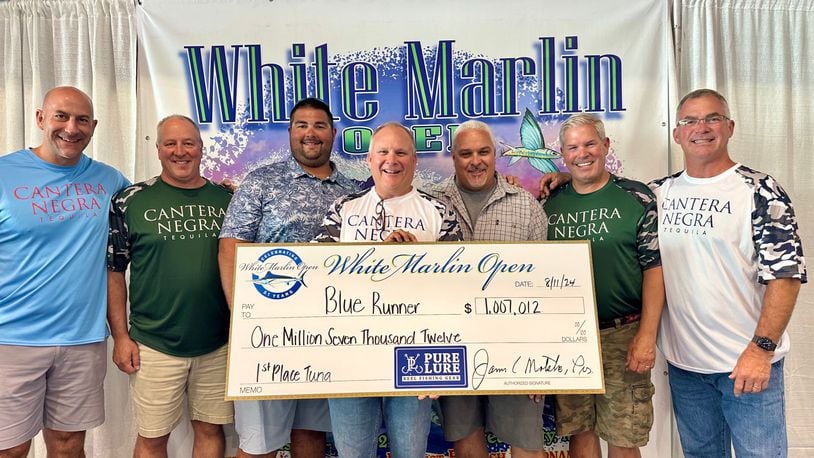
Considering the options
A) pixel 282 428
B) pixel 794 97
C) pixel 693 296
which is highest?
pixel 794 97

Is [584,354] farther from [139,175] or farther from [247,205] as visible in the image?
[139,175]

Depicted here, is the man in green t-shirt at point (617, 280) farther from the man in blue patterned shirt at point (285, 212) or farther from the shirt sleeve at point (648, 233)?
the man in blue patterned shirt at point (285, 212)

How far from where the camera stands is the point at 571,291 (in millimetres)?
1714

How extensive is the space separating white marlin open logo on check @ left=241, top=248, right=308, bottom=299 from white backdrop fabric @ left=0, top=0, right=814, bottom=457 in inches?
48.6

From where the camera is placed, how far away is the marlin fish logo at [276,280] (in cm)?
169

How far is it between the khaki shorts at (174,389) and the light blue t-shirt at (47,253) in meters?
0.26

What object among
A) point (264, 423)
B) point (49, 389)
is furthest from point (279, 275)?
point (49, 389)

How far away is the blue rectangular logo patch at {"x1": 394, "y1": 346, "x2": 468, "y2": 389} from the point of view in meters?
1.64

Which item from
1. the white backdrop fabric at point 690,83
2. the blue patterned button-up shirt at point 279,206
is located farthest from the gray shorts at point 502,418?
the white backdrop fabric at point 690,83

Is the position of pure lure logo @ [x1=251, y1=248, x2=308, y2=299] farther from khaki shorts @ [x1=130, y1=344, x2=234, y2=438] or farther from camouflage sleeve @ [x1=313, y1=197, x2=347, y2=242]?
khaki shorts @ [x1=130, y1=344, x2=234, y2=438]

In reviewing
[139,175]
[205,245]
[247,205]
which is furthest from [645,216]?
[139,175]

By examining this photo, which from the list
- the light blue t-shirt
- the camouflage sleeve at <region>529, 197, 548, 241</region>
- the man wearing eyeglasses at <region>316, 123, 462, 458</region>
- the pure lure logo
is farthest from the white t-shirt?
the light blue t-shirt

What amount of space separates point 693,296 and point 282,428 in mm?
1695

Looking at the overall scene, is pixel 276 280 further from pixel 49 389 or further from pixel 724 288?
pixel 724 288
